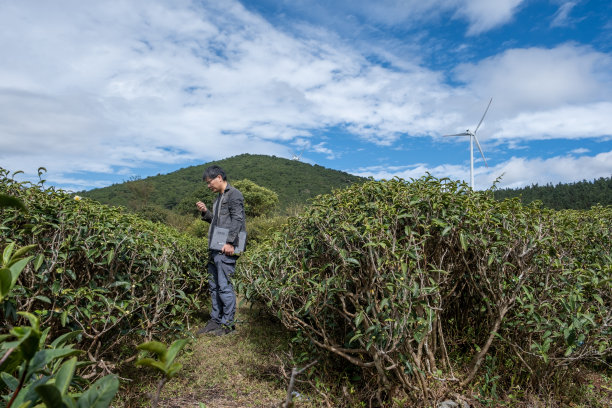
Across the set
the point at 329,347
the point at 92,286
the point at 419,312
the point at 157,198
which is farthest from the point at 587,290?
the point at 157,198

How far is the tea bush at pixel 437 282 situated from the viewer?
2908 millimetres

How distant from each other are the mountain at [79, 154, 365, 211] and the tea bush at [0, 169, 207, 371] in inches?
1636

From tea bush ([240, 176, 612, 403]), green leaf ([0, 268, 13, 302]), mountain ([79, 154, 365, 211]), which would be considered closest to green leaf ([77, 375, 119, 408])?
green leaf ([0, 268, 13, 302])

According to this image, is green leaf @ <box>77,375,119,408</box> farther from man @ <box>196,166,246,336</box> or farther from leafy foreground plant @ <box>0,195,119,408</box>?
man @ <box>196,166,246,336</box>

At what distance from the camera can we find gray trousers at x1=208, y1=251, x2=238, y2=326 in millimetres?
5344

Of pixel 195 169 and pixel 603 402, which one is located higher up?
pixel 195 169

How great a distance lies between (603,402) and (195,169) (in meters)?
74.1

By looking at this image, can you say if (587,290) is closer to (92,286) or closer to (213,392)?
(213,392)

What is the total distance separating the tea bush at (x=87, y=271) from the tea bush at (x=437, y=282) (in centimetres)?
131

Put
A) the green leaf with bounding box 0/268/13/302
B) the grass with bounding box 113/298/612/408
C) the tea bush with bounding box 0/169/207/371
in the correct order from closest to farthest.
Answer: the green leaf with bounding box 0/268/13/302
the tea bush with bounding box 0/169/207/371
the grass with bounding box 113/298/612/408

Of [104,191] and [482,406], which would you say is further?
[104,191]

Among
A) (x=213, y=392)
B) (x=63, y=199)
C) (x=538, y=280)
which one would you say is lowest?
(x=213, y=392)

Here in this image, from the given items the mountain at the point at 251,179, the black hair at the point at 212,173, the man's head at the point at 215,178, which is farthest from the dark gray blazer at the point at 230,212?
the mountain at the point at 251,179

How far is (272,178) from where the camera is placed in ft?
222
